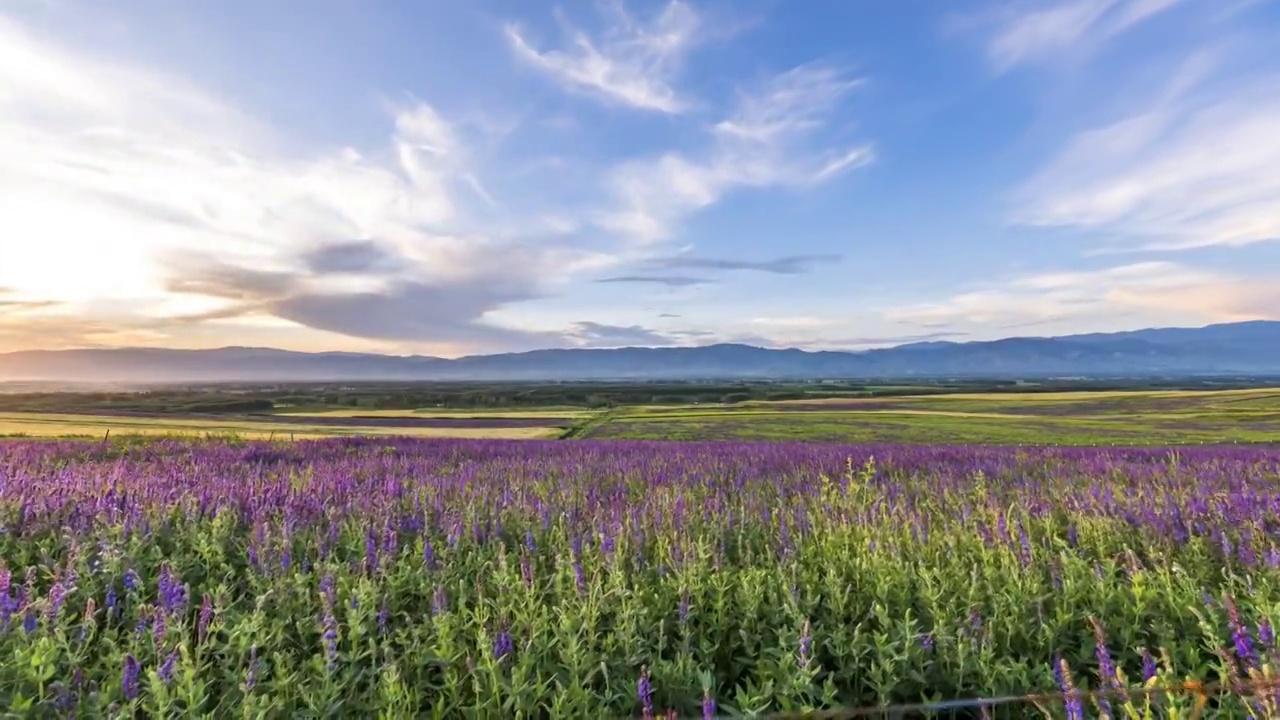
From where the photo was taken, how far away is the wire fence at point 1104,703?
1983mm

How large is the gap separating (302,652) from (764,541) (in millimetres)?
3797

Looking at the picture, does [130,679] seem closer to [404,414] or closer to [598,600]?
[598,600]

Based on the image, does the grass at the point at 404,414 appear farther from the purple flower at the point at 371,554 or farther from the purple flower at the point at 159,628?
the purple flower at the point at 159,628

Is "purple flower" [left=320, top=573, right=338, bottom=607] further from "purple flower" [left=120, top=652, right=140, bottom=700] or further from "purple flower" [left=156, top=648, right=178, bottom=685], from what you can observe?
"purple flower" [left=120, top=652, right=140, bottom=700]

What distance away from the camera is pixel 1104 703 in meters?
2.20

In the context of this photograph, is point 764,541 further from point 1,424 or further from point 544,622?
point 1,424

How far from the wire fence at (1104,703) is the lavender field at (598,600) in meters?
0.05

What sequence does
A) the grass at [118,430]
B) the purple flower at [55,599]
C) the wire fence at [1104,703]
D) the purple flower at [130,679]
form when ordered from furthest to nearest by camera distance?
the grass at [118,430] < the purple flower at [55,599] < the purple flower at [130,679] < the wire fence at [1104,703]

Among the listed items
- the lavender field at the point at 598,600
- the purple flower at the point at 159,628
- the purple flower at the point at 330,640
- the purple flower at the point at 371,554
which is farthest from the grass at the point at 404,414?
the purple flower at the point at 330,640

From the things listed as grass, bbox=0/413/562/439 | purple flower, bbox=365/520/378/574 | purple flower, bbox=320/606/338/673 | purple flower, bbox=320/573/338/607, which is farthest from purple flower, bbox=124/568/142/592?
grass, bbox=0/413/562/439

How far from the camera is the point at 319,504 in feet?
20.4

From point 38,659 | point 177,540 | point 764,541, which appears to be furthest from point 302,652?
point 764,541

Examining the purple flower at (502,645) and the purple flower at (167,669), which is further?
the purple flower at (502,645)

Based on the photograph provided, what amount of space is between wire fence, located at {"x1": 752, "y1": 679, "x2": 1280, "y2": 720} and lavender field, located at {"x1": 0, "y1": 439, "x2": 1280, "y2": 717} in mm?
54
